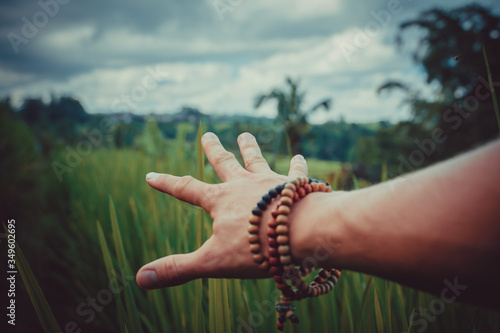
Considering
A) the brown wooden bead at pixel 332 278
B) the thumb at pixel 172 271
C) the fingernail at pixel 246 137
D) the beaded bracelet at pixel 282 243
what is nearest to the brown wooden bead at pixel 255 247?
the beaded bracelet at pixel 282 243

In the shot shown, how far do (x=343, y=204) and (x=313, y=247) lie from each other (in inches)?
3.5

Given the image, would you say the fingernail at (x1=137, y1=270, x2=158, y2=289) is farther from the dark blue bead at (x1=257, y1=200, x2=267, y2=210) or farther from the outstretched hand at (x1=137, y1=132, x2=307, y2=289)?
the dark blue bead at (x1=257, y1=200, x2=267, y2=210)

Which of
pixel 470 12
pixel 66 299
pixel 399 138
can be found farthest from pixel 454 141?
pixel 66 299

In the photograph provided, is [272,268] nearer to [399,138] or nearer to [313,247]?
[313,247]

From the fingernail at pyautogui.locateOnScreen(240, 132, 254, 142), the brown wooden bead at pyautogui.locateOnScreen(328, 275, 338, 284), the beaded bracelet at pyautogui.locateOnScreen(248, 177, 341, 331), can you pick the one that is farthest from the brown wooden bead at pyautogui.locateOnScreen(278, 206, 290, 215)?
the fingernail at pyautogui.locateOnScreen(240, 132, 254, 142)

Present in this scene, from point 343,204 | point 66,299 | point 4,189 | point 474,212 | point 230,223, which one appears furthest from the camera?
point 66,299

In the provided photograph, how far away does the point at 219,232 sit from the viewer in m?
0.63

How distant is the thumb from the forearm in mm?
227

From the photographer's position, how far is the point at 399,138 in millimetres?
7031

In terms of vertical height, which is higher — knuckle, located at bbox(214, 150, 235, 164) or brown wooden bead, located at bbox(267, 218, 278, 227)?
knuckle, located at bbox(214, 150, 235, 164)

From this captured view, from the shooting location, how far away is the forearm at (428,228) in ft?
1.22

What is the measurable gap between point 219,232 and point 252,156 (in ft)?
0.93

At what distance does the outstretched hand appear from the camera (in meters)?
0.62

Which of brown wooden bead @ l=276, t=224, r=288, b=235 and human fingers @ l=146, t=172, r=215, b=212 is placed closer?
brown wooden bead @ l=276, t=224, r=288, b=235
